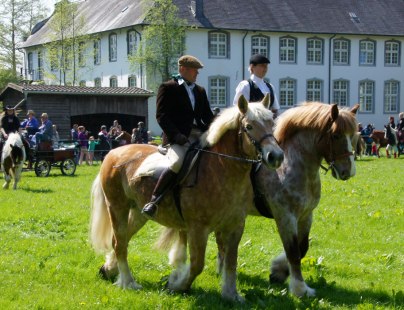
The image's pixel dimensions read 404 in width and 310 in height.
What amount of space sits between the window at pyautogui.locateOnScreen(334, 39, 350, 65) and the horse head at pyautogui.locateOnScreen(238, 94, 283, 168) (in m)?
47.9

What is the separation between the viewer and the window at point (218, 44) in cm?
4819

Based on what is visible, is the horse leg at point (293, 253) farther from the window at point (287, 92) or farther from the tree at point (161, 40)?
the window at point (287, 92)

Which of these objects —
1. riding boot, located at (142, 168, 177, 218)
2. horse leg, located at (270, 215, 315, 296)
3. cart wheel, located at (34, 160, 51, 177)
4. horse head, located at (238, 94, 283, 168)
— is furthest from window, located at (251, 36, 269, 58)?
horse head, located at (238, 94, 283, 168)

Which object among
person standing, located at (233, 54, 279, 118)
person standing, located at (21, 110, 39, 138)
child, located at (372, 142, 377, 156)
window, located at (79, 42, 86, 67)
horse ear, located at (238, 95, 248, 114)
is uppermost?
window, located at (79, 42, 86, 67)

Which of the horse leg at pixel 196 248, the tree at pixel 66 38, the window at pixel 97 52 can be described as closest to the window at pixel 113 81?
the window at pixel 97 52

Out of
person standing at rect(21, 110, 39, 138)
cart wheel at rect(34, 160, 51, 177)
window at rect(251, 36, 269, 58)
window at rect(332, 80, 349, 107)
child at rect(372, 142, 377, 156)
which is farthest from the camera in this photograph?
window at rect(332, 80, 349, 107)

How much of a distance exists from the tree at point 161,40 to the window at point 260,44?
22.7ft

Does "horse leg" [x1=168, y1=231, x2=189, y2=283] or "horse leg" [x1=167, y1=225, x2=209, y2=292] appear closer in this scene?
"horse leg" [x1=167, y1=225, x2=209, y2=292]

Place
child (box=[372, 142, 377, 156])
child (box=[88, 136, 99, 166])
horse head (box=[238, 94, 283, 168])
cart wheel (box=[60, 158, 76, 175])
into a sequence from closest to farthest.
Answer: horse head (box=[238, 94, 283, 168]), cart wheel (box=[60, 158, 76, 175]), child (box=[88, 136, 99, 166]), child (box=[372, 142, 377, 156])

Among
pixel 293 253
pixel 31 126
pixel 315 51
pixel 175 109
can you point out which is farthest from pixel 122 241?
pixel 315 51

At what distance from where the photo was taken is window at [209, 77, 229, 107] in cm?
4844

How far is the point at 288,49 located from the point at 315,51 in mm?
2453

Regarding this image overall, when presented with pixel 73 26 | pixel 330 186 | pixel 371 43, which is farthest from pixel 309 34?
pixel 330 186

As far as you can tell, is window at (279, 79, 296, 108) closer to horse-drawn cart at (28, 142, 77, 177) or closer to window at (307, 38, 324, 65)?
window at (307, 38, 324, 65)
